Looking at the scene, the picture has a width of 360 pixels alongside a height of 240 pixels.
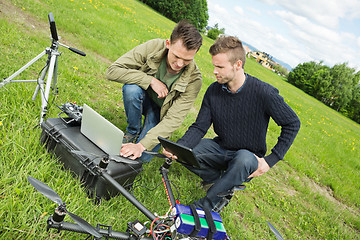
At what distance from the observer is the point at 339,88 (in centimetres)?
5400

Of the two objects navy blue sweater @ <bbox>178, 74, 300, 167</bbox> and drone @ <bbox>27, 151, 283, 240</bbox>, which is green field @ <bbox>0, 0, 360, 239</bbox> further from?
navy blue sweater @ <bbox>178, 74, 300, 167</bbox>

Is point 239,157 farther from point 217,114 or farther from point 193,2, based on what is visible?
point 193,2

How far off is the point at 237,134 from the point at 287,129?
68cm

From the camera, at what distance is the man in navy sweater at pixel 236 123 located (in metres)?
3.02

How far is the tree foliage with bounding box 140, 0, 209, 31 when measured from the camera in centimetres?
5150

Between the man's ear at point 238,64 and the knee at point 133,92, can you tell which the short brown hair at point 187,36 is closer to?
the man's ear at point 238,64

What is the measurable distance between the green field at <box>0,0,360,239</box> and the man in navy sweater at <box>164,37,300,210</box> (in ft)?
2.01

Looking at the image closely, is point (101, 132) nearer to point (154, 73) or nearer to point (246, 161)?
point (154, 73)

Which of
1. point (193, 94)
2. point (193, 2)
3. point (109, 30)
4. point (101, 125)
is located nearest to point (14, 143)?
point (101, 125)

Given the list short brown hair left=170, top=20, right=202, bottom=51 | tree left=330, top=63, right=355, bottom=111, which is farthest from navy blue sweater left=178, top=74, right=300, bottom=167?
tree left=330, top=63, right=355, bottom=111

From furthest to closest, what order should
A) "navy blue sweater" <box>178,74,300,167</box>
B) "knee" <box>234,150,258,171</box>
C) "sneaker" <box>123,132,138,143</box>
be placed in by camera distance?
"sneaker" <box>123,132,138,143</box> → "navy blue sweater" <box>178,74,300,167</box> → "knee" <box>234,150,258,171</box>

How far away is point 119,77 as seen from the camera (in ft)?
10.9

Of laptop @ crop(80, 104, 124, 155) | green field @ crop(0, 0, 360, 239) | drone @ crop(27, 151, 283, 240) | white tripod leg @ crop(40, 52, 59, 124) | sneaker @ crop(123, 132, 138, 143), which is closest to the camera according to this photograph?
drone @ crop(27, 151, 283, 240)

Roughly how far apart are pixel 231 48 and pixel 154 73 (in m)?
1.17
